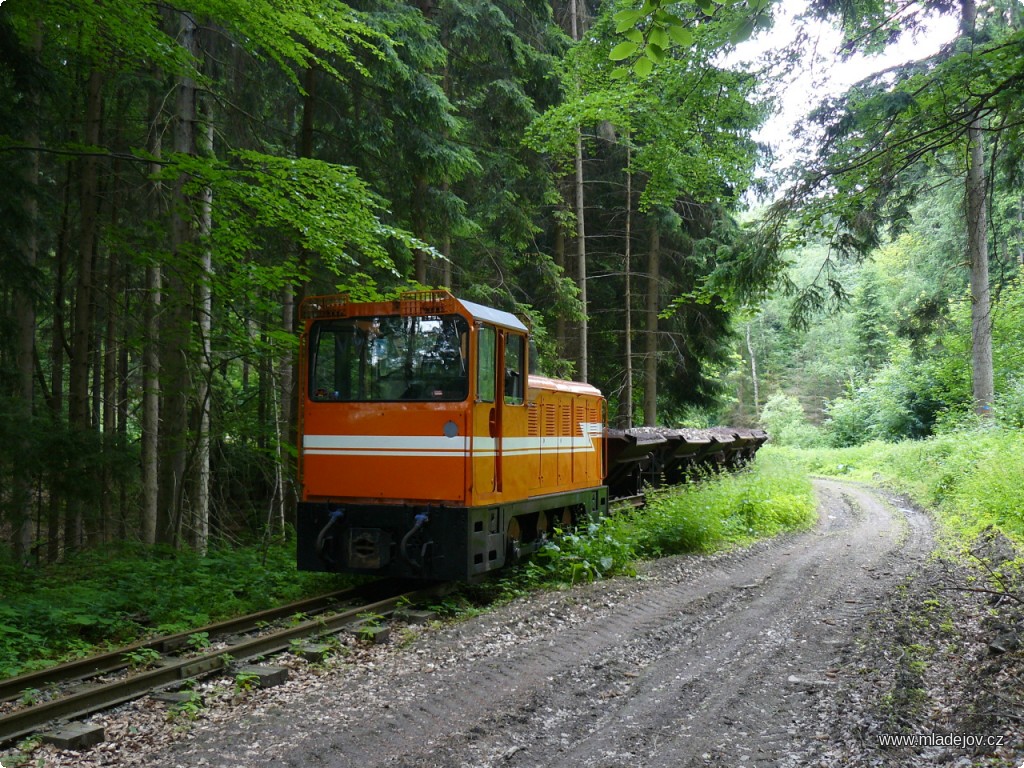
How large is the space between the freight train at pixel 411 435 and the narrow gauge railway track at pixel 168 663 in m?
0.61

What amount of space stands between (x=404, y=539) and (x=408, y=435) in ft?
3.68

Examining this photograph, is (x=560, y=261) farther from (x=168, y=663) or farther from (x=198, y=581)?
(x=168, y=663)

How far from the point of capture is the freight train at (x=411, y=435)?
825cm

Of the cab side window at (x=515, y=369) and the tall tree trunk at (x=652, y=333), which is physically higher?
the tall tree trunk at (x=652, y=333)

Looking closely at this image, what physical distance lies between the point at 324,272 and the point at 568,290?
24.1ft

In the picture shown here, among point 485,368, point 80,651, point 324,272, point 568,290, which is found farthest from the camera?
point 568,290

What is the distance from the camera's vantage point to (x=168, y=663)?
6109mm

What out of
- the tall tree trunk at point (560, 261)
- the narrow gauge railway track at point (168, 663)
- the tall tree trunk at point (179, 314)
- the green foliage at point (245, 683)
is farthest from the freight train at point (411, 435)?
the tall tree trunk at point (560, 261)

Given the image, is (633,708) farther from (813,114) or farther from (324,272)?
(324,272)

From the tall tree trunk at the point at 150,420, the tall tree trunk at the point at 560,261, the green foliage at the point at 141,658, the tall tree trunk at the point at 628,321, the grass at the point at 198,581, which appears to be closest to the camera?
the green foliage at the point at 141,658

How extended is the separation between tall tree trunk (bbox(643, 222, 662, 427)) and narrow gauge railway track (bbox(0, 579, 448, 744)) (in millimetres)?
16655

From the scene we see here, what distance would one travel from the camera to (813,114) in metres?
9.24

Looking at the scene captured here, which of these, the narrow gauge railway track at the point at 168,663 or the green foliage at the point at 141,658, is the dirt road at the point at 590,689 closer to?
the narrow gauge railway track at the point at 168,663

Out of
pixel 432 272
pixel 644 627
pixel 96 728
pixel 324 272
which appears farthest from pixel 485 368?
pixel 432 272
